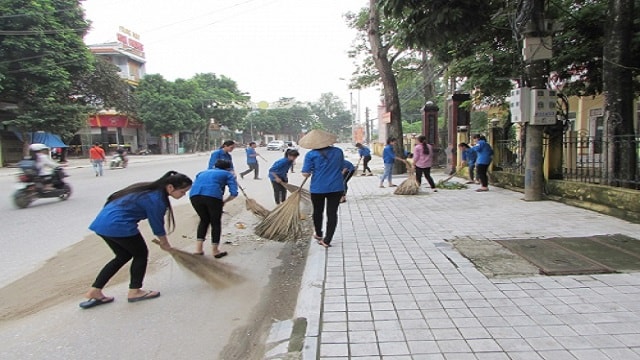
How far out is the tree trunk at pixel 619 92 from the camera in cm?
664

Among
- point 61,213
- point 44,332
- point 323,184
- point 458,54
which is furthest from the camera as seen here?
point 458,54

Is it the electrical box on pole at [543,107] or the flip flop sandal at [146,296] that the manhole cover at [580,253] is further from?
the flip flop sandal at [146,296]

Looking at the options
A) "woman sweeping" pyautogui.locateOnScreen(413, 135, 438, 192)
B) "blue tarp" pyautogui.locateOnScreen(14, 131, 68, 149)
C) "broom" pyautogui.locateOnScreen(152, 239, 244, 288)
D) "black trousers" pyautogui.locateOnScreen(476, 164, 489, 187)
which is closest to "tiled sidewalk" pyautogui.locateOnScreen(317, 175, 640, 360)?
"broom" pyautogui.locateOnScreen(152, 239, 244, 288)

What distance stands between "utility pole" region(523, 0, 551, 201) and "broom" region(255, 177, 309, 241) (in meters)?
4.74

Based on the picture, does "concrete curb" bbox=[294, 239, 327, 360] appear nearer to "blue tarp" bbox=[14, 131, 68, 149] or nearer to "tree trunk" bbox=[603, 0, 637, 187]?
"tree trunk" bbox=[603, 0, 637, 187]

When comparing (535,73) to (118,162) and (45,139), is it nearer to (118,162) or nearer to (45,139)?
(118,162)

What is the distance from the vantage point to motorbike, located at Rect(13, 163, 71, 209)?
8.92m

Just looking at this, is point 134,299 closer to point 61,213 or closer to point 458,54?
point 61,213

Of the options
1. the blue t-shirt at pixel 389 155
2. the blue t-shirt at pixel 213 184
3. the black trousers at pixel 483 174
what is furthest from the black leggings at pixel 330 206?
the blue t-shirt at pixel 389 155

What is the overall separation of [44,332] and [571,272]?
15.1 feet

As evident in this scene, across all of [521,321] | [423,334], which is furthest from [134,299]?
[521,321]

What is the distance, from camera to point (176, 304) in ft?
12.6

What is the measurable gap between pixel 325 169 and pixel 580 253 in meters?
3.02

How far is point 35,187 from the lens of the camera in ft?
30.0
